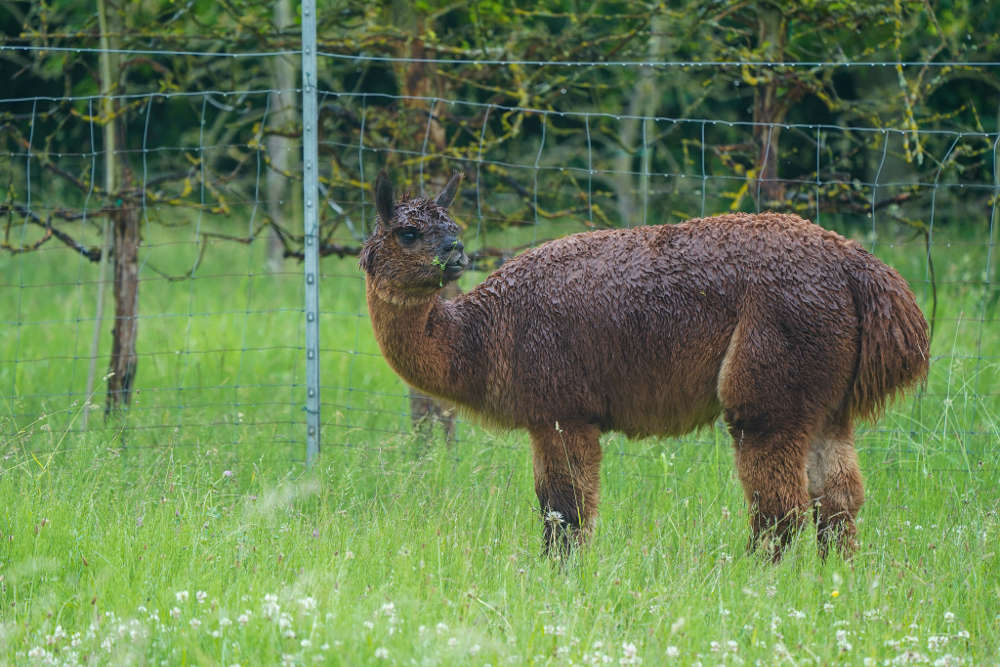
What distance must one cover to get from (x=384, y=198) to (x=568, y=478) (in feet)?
4.72

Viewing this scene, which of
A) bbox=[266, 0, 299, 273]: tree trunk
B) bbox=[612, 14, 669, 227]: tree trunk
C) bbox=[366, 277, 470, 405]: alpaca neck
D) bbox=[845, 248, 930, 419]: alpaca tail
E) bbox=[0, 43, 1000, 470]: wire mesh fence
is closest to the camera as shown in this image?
bbox=[845, 248, 930, 419]: alpaca tail

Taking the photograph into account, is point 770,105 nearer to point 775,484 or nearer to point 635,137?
point 775,484

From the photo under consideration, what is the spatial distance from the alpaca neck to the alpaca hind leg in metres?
1.57

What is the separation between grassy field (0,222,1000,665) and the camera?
3.37 m

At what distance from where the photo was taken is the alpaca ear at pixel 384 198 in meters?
4.59

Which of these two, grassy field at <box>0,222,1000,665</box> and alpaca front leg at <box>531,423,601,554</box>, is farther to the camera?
alpaca front leg at <box>531,423,601,554</box>

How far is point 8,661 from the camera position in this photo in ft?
10.8

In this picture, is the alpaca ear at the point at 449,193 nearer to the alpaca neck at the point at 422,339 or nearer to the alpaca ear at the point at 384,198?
the alpaca ear at the point at 384,198

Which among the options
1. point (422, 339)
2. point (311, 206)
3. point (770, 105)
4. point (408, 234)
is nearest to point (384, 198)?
point (408, 234)

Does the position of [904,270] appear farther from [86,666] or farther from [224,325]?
[86,666]

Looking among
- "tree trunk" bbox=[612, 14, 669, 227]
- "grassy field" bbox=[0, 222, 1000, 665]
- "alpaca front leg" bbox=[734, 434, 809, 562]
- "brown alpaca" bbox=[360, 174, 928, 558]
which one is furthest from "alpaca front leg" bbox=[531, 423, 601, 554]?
"tree trunk" bbox=[612, 14, 669, 227]

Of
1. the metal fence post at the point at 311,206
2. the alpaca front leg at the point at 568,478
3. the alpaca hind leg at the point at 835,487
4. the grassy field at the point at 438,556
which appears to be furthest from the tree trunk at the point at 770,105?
the metal fence post at the point at 311,206

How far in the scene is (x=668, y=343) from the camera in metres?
4.59

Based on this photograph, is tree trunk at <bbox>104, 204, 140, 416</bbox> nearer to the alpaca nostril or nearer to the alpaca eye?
the alpaca eye
